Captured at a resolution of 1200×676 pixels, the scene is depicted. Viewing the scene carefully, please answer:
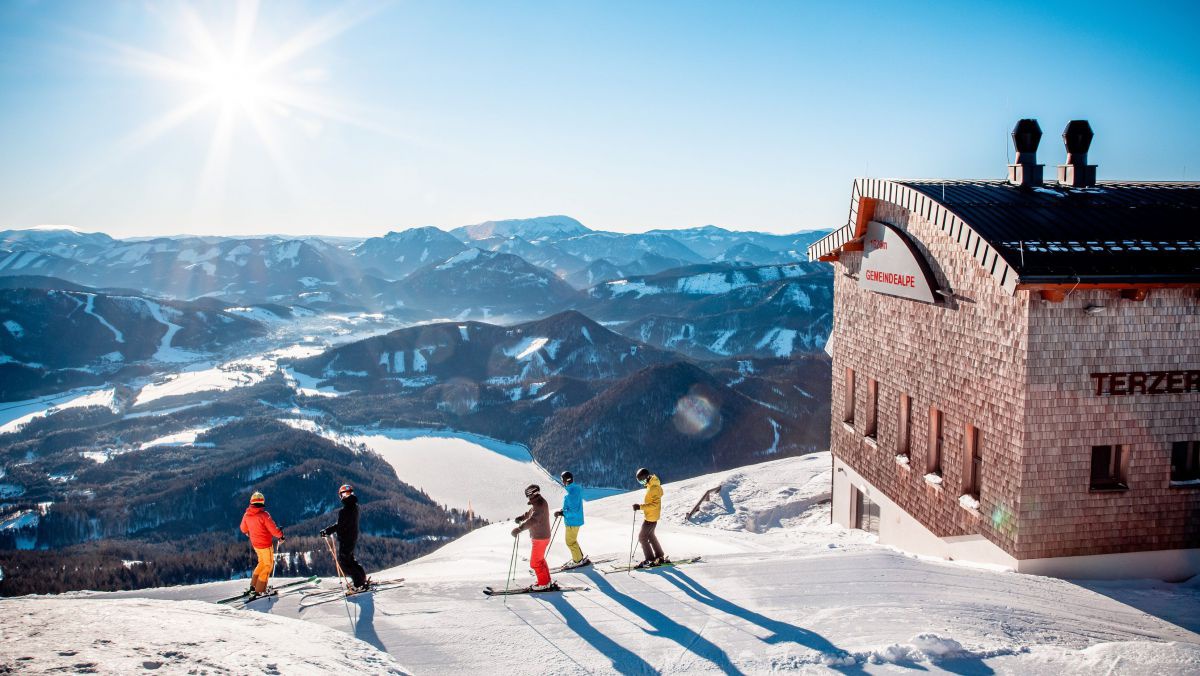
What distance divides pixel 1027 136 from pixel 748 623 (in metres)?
15.0

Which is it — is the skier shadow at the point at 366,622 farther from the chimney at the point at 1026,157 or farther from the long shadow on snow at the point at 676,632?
the chimney at the point at 1026,157

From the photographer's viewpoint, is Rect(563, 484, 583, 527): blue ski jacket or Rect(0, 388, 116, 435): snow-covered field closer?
Rect(563, 484, 583, 527): blue ski jacket

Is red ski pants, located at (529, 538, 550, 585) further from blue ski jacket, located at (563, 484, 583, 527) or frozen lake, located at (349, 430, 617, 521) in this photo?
frozen lake, located at (349, 430, 617, 521)

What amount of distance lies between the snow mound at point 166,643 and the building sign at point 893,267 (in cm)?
1340

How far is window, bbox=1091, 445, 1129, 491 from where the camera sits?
13344 mm

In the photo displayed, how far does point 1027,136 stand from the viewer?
18.4 meters

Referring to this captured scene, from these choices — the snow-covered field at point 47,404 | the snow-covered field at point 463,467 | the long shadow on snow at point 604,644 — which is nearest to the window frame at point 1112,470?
the long shadow on snow at point 604,644

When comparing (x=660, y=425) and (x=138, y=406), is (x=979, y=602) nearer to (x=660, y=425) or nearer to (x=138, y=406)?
(x=660, y=425)

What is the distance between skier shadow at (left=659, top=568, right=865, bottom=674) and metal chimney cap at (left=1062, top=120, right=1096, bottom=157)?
48.4 ft

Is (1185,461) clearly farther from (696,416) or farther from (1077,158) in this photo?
(696,416)

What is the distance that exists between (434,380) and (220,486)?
284 ft

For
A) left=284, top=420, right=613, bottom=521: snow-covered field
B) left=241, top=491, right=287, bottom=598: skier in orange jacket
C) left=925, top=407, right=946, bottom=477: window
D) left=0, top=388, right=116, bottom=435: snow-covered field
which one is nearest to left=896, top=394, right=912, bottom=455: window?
left=925, top=407, right=946, bottom=477: window

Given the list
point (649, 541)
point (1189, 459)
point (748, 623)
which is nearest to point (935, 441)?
point (1189, 459)

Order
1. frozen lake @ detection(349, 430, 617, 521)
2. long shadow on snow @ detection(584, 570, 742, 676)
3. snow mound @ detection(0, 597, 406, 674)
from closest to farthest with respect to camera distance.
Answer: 1. snow mound @ detection(0, 597, 406, 674)
2. long shadow on snow @ detection(584, 570, 742, 676)
3. frozen lake @ detection(349, 430, 617, 521)
